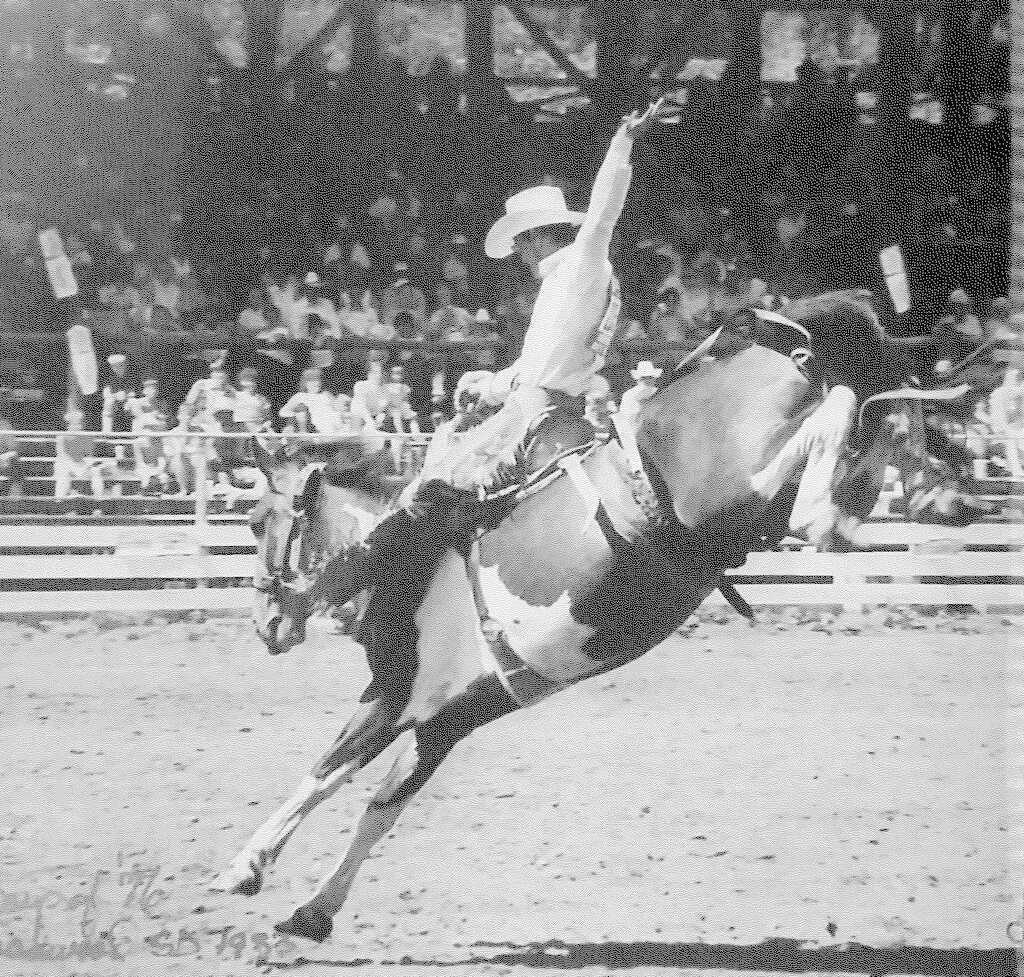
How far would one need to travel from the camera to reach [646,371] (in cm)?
408

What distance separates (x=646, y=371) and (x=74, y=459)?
1.90 metres

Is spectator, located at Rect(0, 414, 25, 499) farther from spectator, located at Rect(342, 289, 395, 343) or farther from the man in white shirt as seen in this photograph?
the man in white shirt

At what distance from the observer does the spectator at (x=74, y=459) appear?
4543mm

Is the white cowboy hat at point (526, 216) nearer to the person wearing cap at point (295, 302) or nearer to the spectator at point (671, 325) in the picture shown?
the spectator at point (671, 325)

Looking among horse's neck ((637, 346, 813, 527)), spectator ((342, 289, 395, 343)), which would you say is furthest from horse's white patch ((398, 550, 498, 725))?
spectator ((342, 289, 395, 343))

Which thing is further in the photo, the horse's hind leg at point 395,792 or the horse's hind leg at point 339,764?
the horse's hind leg at point 339,764

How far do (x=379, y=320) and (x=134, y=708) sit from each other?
1.41m

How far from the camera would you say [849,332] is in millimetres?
3770

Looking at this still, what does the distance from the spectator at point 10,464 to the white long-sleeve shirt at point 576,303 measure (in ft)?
5.12

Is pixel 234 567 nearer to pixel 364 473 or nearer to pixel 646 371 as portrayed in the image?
pixel 364 473

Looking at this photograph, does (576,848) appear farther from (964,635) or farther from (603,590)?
(964,635)

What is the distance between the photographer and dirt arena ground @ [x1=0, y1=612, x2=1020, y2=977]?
393 centimetres

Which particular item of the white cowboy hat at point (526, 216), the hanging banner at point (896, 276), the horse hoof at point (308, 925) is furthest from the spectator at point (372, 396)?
the hanging banner at point (896, 276)
